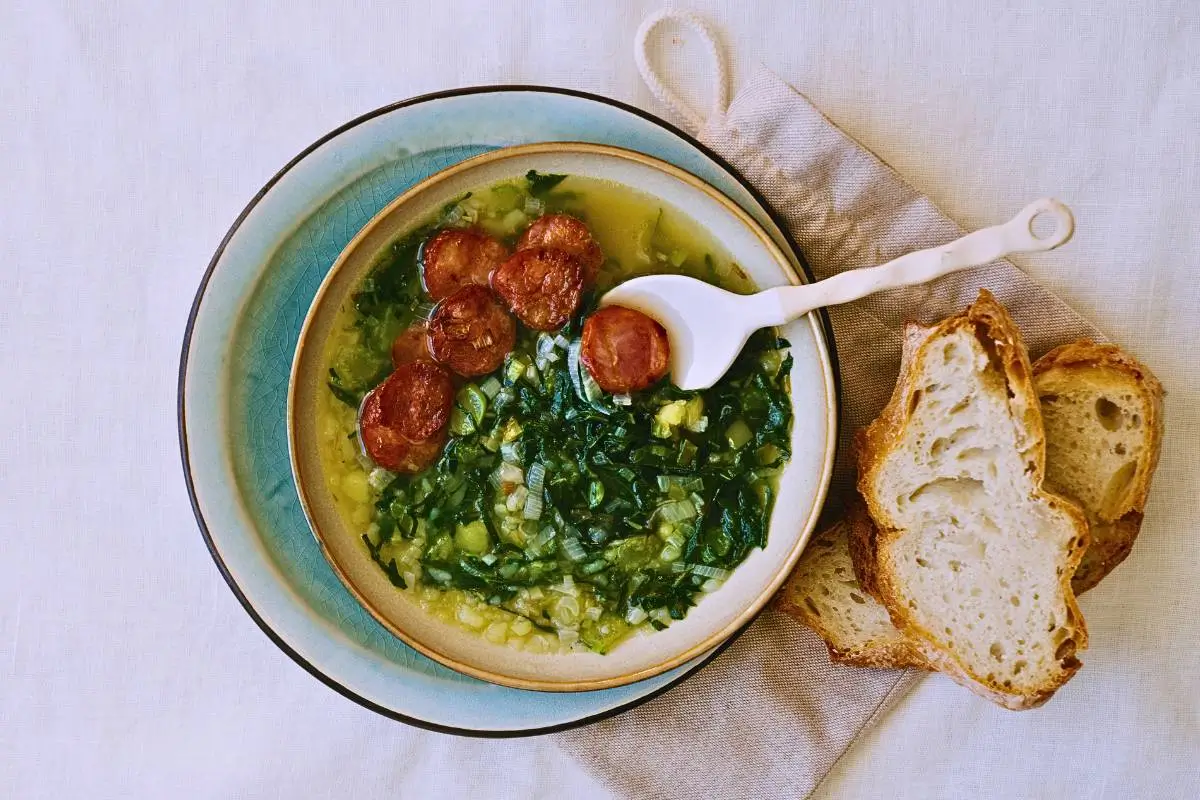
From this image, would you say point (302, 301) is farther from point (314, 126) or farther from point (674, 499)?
point (674, 499)

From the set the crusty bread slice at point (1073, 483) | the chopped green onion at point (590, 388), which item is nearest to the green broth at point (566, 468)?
the chopped green onion at point (590, 388)

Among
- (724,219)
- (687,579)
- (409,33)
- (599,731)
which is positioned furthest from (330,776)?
(409,33)

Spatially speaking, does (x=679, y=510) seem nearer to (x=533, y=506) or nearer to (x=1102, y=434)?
(x=533, y=506)

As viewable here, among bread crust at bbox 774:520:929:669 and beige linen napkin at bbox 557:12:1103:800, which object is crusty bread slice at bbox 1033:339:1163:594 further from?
bread crust at bbox 774:520:929:669

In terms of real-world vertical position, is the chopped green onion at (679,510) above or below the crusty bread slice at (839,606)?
above

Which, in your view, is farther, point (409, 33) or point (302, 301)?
point (409, 33)

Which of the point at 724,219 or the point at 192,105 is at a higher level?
the point at 192,105

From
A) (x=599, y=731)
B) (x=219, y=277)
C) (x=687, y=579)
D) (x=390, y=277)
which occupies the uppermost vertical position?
(x=219, y=277)

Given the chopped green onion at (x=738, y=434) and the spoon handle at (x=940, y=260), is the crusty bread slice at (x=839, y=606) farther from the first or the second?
the spoon handle at (x=940, y=260)
